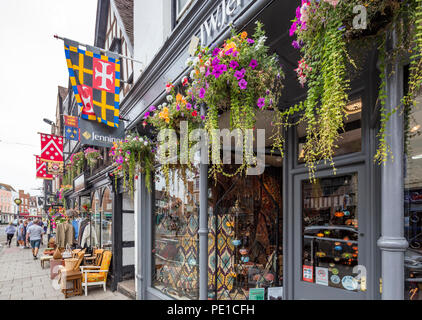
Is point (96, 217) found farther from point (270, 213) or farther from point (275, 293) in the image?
point (275, 293)

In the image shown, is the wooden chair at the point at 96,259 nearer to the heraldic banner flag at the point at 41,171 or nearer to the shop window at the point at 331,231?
the shop window at the point at 331,231

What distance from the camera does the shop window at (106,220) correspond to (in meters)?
9.14

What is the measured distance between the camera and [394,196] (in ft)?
5.29

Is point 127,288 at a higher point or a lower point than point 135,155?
lower

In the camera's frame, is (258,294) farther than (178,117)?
Yes

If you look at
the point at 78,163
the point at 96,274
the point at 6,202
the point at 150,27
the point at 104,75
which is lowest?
the point at 6,202

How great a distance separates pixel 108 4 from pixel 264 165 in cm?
897

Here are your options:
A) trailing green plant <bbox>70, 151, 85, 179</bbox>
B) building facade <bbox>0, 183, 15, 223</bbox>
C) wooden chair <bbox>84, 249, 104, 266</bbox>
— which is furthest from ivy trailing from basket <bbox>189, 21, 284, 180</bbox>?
building facade <bbox>0, 183, 15, 223</bbox>

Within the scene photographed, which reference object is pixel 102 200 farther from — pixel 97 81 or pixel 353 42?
pixel 353 42

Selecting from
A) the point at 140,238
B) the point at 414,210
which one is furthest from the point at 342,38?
the point at 140,238

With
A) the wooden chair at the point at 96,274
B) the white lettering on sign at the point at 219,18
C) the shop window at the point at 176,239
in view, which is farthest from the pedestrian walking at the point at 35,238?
the white lettering on sign at the point at 219,18

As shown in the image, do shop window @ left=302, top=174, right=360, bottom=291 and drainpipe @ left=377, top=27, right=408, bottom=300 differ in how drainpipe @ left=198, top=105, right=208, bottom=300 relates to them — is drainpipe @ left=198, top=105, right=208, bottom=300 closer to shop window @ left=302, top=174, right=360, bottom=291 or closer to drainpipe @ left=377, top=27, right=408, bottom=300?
shop window @ left=302, top=174, right=360, bottom=291

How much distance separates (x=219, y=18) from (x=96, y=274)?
7.20 meters

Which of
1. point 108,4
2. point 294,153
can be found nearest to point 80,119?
point 294,153
